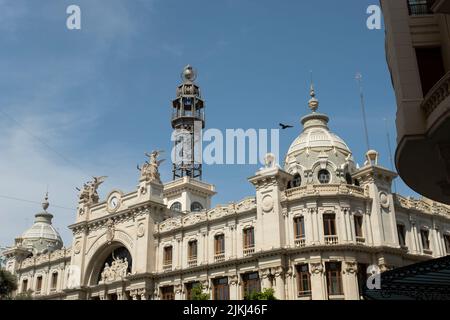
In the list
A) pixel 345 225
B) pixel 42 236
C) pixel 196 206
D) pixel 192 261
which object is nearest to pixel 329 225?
pixel 345 225

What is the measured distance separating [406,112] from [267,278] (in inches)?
863

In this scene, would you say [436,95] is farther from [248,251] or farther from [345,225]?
[248,251]

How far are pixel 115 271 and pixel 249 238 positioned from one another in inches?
540

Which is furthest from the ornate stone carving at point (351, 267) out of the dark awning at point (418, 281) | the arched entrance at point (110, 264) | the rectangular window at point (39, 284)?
the rectangular window at point (39, 284)

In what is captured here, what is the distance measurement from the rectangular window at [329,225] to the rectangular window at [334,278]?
2.07m

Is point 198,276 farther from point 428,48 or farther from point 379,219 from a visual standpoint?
point 428,48

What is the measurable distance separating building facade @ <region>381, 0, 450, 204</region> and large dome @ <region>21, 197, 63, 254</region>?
51.6 m

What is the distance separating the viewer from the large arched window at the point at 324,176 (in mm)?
38438

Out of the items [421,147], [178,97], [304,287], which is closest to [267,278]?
[304,287]

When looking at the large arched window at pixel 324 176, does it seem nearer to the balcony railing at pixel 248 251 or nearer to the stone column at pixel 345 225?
the stone column at pixel 345 225

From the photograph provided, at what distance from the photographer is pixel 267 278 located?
3534 cm

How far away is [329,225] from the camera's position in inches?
1398

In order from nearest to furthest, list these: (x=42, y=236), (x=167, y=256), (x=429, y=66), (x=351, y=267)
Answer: (x=429, y=66), (x=351, y=267), (x=167, y=256), (x=42, y=236)

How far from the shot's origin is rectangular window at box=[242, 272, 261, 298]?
3671 cm
